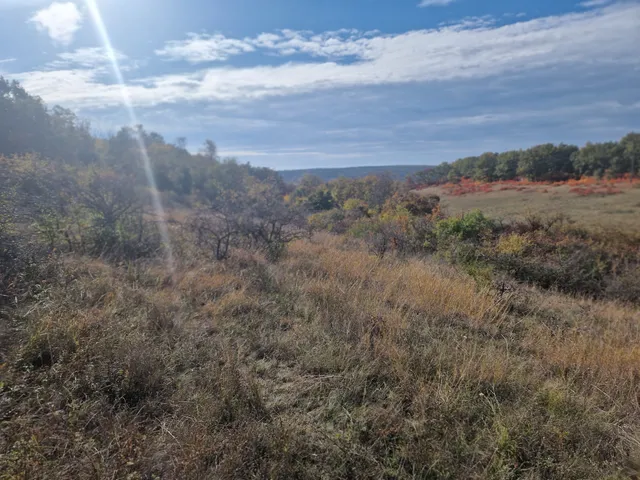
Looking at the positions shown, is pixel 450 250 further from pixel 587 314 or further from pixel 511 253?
pixel 587 314

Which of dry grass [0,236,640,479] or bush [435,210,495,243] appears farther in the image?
bush [435,210,495,243]

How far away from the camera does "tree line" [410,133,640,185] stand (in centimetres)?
4331

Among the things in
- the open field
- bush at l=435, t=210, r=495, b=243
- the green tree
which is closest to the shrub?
bush at l=435, t=210, r=495, b=243

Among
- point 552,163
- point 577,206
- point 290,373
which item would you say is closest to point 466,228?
point 290,373

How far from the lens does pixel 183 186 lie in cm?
3738

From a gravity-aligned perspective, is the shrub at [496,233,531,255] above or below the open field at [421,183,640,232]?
below

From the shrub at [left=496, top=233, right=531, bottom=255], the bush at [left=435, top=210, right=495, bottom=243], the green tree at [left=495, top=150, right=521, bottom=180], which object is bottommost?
the shrub at [left=496, top=233, right=531, bottom=255]

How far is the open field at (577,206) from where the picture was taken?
Result: 19516mm

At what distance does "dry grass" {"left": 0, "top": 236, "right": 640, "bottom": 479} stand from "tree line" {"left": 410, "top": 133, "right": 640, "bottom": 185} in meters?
51.1

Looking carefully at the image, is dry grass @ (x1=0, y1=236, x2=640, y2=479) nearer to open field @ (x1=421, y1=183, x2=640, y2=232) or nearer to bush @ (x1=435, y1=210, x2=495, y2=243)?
bush @ (x1=435, y1=210, x2=495, y2=243)

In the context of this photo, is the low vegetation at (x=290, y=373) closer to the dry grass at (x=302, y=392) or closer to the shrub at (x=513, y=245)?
the dry grass at (x=302, y=392)

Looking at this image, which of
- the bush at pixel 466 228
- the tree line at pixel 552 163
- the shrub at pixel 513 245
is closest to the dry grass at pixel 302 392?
the shrub at pixel 513 245

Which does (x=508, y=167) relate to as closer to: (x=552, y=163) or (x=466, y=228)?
(x=552, y=163)

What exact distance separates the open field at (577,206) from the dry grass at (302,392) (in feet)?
52.4
